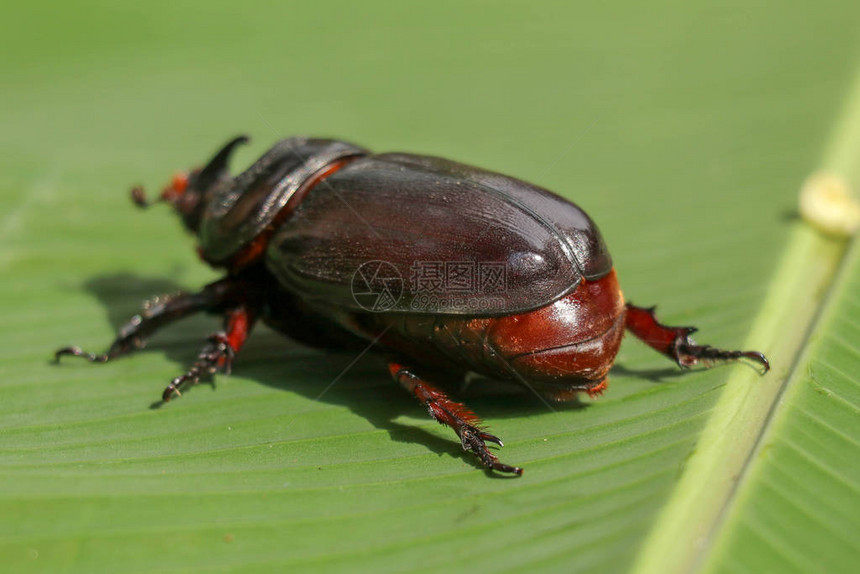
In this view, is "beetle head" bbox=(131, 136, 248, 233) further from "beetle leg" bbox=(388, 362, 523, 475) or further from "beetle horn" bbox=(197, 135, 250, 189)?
"beetle leg" bbox=(388, 362, 523, 475)

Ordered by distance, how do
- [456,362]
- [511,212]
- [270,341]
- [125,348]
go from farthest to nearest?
[270,341] → [125,348] → [456,362] → [511,212]

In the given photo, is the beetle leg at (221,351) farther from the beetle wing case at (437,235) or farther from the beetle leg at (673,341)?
the beetle leg at (673,341)

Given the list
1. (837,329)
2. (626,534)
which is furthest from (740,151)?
(626,534)

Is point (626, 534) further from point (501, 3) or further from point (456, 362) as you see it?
point (501, 3)

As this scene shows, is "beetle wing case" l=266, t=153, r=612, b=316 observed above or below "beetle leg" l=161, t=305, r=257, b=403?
above

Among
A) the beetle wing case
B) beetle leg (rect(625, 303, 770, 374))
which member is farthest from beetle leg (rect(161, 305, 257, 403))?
beetle leg (rect(625, 303, 770, 374))

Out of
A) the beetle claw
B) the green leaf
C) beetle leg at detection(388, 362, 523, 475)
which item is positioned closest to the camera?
the green leaf

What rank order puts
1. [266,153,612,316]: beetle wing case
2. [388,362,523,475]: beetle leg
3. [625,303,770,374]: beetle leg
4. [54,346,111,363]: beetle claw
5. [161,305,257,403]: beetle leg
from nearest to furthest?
[388,362,523,475]: beetle leg
[266,153,612,316]: beetle wing case
[625,303,770,374]: beetle leg
[161,305,257,403]: beetle leg
[54,346,111,363]: beetle claw
